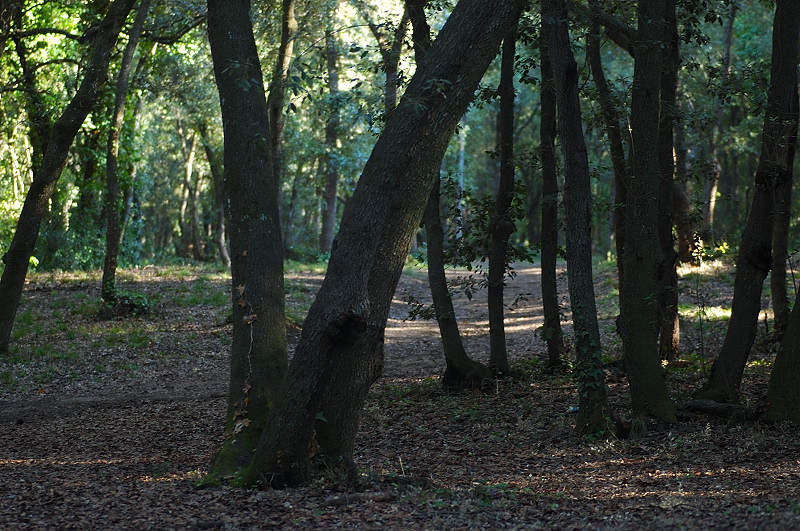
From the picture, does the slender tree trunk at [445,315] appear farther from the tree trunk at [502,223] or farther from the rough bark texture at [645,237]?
the rough bark texture at [645,237]

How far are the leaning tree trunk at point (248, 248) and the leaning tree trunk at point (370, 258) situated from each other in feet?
2.50

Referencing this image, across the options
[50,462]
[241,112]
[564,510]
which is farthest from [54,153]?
[564,510]

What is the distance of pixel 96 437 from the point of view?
9.16m

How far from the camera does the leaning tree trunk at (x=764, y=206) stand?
8.43m

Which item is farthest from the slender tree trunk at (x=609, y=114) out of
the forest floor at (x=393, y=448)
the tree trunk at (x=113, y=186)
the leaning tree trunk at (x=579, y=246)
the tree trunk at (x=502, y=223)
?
the tree trunk at (x=113, y=186)

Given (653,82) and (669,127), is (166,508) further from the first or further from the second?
(669,127)

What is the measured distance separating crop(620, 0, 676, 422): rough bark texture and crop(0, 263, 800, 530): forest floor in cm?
53

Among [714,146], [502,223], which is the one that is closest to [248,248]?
[502,223]

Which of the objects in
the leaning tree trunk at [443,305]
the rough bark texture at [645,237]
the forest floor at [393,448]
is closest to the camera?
the forest floor at [393,448]

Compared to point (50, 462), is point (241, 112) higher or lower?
higher

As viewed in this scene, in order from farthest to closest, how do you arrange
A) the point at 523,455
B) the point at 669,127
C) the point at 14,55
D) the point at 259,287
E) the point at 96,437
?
the point at 14,55 → the point at 669,127 → the point at 96,437 → the point at 523,455 → the point at 259,287

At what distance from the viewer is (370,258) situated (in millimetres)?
5793

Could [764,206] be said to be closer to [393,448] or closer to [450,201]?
[450,201]

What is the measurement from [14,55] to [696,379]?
20.5 m
